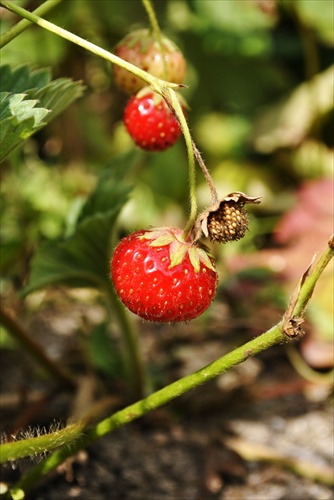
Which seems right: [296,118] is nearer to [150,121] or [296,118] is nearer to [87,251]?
[87,251]

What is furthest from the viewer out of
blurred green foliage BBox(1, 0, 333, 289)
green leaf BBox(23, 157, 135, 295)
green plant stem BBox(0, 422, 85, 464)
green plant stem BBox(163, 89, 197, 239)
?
blurred green foliage BBox(1, 0, 333, 289)

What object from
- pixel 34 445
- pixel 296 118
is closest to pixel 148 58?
pixel 34 445

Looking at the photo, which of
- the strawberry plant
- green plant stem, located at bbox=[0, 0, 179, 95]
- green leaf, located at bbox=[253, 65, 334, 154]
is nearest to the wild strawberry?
the strawberry plant

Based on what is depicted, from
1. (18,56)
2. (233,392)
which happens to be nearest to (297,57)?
(18,56)

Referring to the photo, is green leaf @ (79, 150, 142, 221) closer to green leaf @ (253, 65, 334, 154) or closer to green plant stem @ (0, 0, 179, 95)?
green plant stem @ (0, 0, 179, 95)

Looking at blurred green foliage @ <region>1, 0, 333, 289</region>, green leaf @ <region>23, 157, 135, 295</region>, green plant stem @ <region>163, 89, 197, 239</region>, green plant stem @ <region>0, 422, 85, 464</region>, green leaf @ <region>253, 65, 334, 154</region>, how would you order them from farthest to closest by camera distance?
green leaf @ <region>253, 65, 334, 154</region> < blurred green foliage @ <region>1, 0, 333, 289</region> < green leaf @ <region>23, 157, 135, 295</region> < green plant stem @ <region>0, 422, 85, 464</region> < green plant stem @ <region>163, 89, 197, 239</region>

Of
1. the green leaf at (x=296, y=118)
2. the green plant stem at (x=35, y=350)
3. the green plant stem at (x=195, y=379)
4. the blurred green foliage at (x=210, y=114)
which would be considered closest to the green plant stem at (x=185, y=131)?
the green plant stem at (x=195, y=379)
